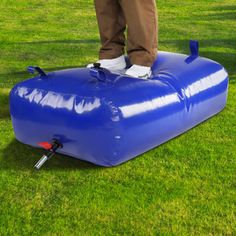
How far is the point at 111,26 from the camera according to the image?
10.6 ft

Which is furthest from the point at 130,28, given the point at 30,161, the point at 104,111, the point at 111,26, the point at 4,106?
the point at 4,106

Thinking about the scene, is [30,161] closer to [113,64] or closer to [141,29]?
[113,64]

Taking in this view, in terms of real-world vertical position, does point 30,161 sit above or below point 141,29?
below

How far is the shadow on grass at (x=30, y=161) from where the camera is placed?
2752 millimetres

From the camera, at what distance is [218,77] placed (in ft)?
11.3

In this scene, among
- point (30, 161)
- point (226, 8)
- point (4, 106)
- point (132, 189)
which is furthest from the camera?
point (226, 8)

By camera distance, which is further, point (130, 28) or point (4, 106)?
point (4, 106)

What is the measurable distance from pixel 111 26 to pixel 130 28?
0.75ft

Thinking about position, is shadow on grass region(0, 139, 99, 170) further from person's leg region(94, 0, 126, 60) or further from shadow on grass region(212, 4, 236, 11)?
shadow on grass region(212, 4, 236, 11)

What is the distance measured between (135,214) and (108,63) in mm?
1334

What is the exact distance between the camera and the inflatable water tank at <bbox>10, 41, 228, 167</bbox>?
2.58 m

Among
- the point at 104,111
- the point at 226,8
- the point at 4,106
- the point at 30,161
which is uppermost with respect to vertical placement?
the point at 104,111

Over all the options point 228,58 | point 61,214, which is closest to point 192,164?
point 61,214

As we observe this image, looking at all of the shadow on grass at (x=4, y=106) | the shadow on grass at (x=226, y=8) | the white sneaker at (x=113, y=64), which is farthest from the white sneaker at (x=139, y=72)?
the shadow on grass at (x=226, y=8)
